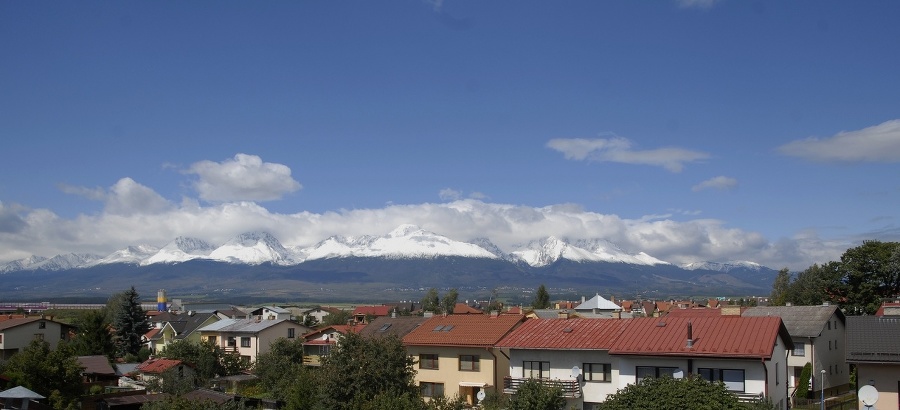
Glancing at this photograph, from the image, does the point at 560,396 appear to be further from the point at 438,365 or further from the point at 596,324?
the point at 438,365

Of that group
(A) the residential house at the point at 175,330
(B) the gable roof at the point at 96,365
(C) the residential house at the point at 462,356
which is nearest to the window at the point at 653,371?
(C) the residential house at the point at 462,356

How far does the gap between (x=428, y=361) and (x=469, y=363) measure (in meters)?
2.84

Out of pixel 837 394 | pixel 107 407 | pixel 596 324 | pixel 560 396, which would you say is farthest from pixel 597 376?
pixel 107 407

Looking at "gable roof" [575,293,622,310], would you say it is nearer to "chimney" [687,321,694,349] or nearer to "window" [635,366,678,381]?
Result: "window" [635,366,678,381]

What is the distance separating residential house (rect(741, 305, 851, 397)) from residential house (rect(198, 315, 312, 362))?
43.2 metres

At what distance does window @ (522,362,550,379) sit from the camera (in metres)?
40.8

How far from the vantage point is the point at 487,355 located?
45.6 m

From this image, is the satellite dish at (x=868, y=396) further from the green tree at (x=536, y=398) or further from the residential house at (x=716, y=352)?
the green tree at (x=536, y=398)

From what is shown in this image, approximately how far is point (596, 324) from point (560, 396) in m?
9.61

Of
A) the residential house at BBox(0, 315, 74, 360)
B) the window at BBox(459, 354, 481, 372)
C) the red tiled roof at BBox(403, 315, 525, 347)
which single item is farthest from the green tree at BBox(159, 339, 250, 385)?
the window at BBox(459, 354, 481, 372)

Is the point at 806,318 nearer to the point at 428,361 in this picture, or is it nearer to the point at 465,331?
the point at 465,331

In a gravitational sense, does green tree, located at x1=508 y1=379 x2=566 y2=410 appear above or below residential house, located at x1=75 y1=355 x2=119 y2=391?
above

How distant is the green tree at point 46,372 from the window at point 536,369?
23.1 metres

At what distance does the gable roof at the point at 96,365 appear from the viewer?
60.0 meters
